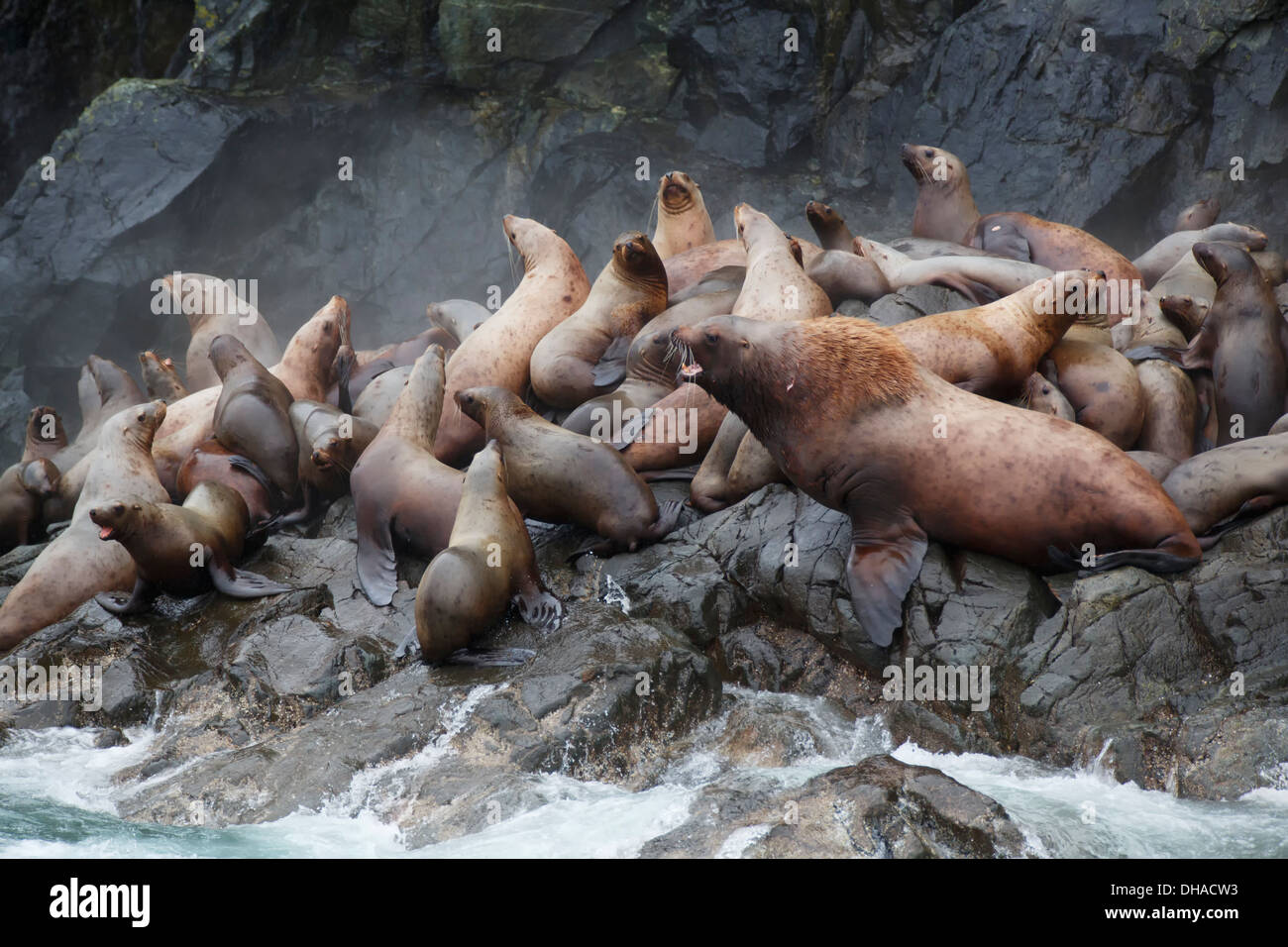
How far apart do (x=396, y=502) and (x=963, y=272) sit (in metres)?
4.72

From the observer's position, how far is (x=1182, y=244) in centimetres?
1048

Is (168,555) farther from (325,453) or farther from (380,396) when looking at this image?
(380,396)

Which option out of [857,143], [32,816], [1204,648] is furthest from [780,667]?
[857,143]

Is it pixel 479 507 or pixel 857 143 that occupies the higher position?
pixel 857 143

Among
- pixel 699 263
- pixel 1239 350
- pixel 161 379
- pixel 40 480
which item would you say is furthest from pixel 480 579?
→ pixel 161 379

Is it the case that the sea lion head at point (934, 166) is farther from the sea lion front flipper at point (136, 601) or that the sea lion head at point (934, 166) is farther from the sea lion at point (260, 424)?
the sea lion front flipper at point (136, 601)

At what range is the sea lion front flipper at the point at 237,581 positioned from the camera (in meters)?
7.26

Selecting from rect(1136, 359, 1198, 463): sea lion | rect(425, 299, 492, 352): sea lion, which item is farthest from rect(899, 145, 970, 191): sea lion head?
rect(425, 299, 492, 352): sea lion

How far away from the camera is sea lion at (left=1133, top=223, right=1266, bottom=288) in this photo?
10.2 metres

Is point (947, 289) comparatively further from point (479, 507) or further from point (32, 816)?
point (32, 816)

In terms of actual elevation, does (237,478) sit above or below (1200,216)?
below

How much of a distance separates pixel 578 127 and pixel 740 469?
7766 mm

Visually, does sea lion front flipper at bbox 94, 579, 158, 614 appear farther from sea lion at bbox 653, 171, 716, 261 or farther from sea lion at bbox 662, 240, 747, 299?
sea lion at bbox 653, 171, 716, 261

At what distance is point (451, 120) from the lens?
14.0 m
